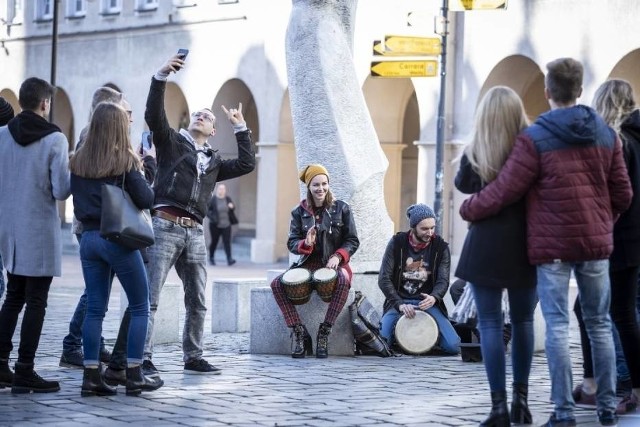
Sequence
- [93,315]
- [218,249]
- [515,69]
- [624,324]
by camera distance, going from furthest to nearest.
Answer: [218,249]
[515,69]
[93,315]
[624,324]

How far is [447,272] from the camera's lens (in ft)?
43.7

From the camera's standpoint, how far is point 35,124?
33.5ft

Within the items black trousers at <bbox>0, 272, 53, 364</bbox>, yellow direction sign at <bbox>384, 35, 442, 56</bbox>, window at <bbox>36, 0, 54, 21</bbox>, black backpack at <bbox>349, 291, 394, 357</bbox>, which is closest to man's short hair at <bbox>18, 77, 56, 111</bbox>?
black trousers at <bbox>0, 272, 53, 364</bbox>

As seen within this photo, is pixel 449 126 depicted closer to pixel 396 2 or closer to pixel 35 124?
pixel 396 2

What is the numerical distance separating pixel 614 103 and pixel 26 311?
3.98 metres

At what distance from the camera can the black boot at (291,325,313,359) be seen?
12.7 m

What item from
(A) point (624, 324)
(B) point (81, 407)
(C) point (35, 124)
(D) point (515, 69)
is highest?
(D) point (515, 69)

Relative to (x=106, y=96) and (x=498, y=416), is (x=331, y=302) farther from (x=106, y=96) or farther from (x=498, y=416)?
(x=498, y=416)

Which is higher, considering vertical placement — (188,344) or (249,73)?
(249,73)

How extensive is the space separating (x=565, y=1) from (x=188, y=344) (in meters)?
18.7

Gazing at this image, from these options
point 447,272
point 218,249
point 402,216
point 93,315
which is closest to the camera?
point 93,315

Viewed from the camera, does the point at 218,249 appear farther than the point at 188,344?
Yes

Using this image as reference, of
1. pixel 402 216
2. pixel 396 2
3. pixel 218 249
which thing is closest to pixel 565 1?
pixel 396 2

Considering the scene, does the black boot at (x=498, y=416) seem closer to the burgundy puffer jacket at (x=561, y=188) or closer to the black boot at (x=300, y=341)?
the burgundy puffer jacket at (x=561, y=188)
